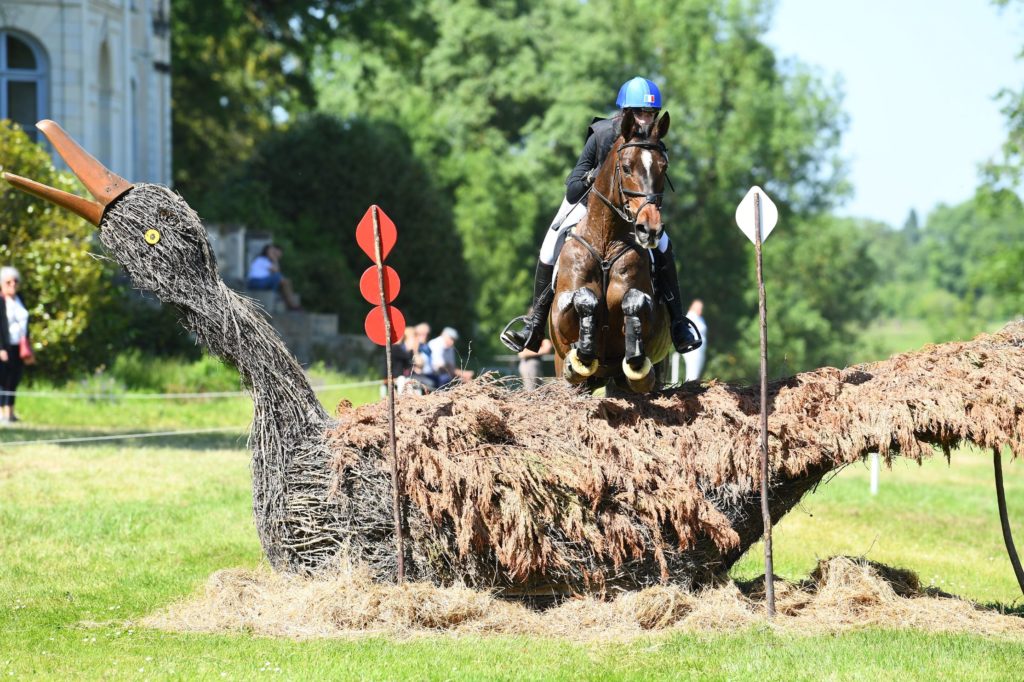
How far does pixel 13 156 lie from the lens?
2003 centimetres

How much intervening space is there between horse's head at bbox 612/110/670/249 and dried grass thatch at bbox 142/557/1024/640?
2.46m

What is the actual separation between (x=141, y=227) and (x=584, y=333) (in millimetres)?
3200

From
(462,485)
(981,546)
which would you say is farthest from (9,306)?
(981,546)

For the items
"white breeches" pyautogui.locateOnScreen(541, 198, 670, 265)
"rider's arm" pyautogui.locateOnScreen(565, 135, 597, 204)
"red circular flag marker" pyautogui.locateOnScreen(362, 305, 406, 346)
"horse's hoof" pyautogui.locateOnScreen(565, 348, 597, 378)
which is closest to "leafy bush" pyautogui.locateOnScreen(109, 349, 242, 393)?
"white breeches" pyautogui.locateOnScreen(541, 198, 670, 265)

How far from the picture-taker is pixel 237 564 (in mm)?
10625

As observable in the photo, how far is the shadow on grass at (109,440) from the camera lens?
1576cm

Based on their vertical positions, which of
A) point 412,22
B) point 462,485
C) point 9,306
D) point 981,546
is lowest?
point 981,546

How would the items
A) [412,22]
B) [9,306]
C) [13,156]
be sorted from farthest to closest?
[412,22] → [13,156] → [9,306]

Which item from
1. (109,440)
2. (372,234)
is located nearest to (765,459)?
(372,234)

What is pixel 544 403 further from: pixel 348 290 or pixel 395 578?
pixel 348 290

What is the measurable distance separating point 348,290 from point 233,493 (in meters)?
19.7

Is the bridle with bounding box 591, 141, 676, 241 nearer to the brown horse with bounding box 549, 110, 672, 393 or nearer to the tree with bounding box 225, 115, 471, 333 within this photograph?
the brown horse with bounding box 549, 110, 672, 393

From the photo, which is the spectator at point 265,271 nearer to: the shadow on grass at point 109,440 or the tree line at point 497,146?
the tree line at point 497,146

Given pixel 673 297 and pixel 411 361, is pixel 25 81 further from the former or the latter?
pixel 673 297
